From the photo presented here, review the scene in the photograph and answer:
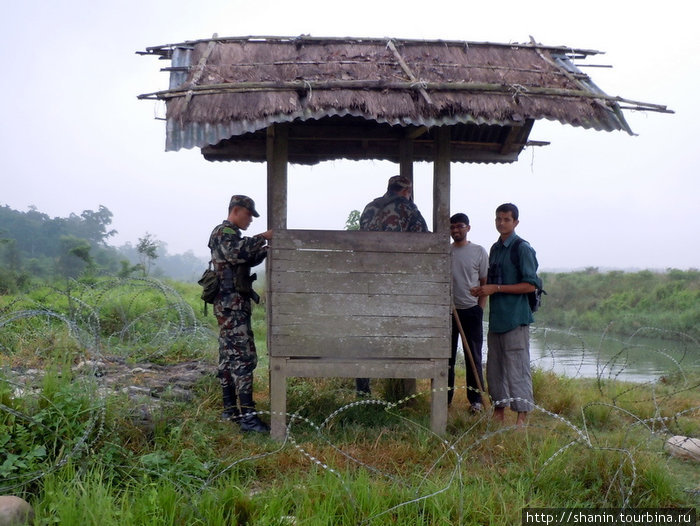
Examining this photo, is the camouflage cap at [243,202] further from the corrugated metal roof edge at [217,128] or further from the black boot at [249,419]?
the black boot at [249,419]

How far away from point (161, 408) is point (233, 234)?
62.8 inches

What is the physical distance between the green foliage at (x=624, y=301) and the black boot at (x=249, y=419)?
69.3 ft

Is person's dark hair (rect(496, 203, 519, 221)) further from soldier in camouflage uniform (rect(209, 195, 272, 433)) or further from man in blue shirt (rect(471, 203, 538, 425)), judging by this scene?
soldier in camouflage uniform (rect(209, 195, 272, 433))

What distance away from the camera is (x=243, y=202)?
527 centimetres

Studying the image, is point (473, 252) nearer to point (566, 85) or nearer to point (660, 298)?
point (566, 85)

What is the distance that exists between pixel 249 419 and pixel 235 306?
1007mm

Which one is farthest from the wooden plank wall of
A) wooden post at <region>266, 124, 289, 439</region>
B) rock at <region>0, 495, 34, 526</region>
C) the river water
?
the river water

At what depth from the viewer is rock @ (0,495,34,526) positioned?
3.18m

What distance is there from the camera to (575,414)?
619 cm

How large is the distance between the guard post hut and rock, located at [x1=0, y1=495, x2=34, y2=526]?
169 centimetres

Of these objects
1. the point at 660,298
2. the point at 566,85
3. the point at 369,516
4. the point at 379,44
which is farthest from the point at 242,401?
the point at 660,298

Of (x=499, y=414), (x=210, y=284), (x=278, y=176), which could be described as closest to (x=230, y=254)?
(x=210, y=284)

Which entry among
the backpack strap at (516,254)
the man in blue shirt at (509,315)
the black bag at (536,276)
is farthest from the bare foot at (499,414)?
the backpack strap at (516,254)

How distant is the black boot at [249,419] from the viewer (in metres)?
5.00
